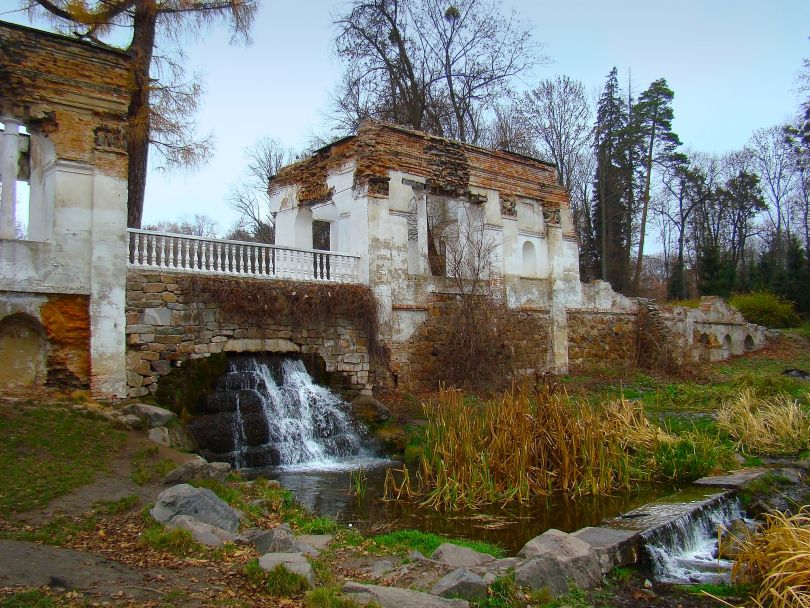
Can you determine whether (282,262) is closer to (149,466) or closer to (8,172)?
(8,172)

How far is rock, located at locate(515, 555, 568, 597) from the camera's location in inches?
202

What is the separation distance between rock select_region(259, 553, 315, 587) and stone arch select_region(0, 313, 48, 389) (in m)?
7.39

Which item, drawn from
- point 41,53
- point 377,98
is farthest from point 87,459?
point 377,98

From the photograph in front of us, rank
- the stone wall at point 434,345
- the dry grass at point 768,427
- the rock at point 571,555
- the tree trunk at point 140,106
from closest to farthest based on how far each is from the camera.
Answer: the rock at point 571,555 → the dry grass at point 768,427 → the tree trunk at point 140,106 → the stone wall at point 434,345

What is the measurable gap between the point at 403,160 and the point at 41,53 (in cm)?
809

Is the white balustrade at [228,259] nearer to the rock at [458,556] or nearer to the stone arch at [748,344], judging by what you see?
the rock at [458,556]

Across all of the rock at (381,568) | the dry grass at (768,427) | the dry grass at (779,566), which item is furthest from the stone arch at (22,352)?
the dry grass at (768,427)

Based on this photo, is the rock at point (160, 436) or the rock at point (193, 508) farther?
the rock at point (160, 436)

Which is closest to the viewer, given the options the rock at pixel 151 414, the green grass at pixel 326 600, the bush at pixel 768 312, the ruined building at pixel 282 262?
the green grass at pixel 326 600

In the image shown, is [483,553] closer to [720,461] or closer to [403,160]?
[720,461]

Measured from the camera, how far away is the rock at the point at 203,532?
5805 mm

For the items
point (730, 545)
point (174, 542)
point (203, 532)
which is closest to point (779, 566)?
point (730, 545)

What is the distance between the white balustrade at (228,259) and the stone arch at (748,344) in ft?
62.7

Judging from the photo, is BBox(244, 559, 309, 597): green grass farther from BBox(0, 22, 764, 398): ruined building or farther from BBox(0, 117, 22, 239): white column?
BBox(0, 117, 22, 239): white column
